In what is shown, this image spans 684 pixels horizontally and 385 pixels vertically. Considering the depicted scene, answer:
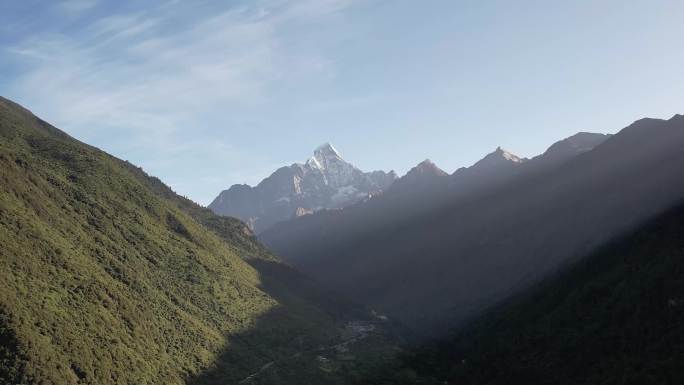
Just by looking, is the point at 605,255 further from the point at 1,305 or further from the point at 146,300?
the point at 1,305

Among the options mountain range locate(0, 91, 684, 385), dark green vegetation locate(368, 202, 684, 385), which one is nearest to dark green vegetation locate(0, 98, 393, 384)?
mountain range locate(0, 91, 684, 385)

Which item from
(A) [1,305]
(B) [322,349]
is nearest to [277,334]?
(B) [322,349]

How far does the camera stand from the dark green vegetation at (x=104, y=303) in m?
101

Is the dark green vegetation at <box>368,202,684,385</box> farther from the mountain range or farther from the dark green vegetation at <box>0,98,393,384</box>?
the dark green vegetation at <box>0,98,393,384</box>

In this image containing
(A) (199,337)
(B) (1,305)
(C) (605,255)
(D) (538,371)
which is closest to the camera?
(B) (1,305)

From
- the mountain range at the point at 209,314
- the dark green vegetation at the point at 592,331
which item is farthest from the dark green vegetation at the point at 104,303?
the dark green vegetation at the point at 592,331

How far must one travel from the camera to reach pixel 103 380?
104 m

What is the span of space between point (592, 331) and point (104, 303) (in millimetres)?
112864

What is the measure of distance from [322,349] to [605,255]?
97767 millimetres

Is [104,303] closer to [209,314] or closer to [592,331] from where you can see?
[209,314]

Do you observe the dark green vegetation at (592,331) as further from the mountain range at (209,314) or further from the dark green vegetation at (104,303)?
the dark green vegetation at (104,303)

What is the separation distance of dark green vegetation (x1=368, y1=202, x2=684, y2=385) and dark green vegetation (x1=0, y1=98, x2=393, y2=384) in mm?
34903

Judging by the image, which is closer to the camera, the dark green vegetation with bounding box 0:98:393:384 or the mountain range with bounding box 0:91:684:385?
the dark green vegetation with bounding box 0:98:393:384

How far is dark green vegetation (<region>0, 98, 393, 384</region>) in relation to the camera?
10138cm
